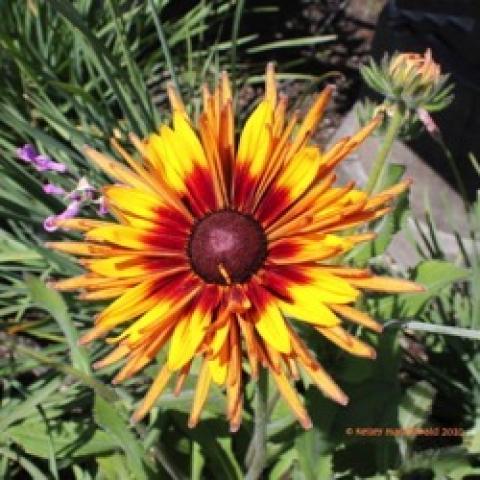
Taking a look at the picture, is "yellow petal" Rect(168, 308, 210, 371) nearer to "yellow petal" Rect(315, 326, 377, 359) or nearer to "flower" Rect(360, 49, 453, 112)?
"yellow petal" Rect(315, 326, 377, 359)

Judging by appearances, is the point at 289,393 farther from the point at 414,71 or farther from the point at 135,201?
the point at 414,71

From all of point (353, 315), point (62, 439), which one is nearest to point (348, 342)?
point (353, 315)

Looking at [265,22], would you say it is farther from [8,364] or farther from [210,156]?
[210,156]

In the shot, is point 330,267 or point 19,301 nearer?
point 330,267

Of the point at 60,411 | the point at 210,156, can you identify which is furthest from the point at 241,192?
the point at 60,411

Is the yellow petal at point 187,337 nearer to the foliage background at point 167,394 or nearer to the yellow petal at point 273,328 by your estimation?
the yellow petal at point 273,328

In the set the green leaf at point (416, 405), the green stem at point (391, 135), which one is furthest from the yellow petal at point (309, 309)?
the green leaf at point (416, 405)

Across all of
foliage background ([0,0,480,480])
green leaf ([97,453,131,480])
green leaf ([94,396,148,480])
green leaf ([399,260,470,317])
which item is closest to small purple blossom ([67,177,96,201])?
foliage background ([0,0,480,480])
